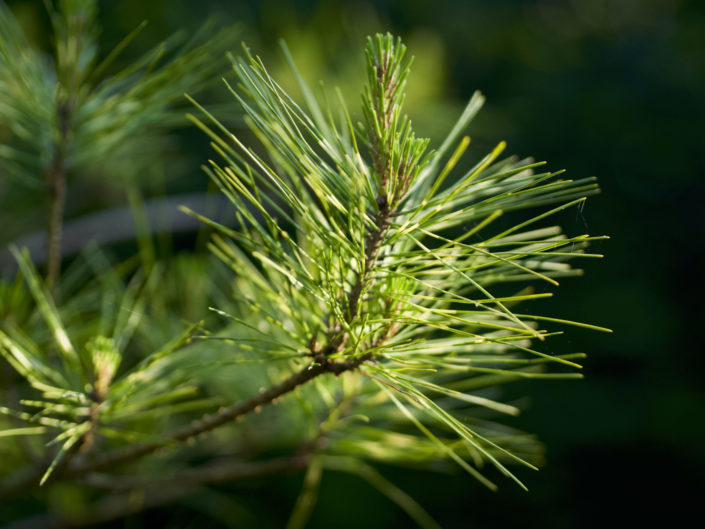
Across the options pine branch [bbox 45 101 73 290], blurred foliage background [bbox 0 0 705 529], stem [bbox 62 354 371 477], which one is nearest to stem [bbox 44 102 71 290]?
pine branch [bbox 45 101 73 290]

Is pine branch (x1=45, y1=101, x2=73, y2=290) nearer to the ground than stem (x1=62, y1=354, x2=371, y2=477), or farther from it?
farther from it

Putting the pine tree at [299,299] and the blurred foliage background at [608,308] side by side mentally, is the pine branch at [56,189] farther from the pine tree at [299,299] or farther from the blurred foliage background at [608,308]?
the blurred foliage background at [608,308]

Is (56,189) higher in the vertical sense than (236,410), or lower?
higher

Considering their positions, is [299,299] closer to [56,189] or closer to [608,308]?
[56,189]

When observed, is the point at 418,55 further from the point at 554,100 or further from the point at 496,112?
the point at 554,100

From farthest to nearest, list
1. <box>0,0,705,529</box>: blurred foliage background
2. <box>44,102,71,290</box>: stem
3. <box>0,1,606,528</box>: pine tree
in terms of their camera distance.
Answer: <box>0,0,705,529</box>: blurred foliage background < <box>44,102,71,290</box>: stem < <box>0,1,606,528</box>: pine tree

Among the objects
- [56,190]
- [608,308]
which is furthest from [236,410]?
[608,308]

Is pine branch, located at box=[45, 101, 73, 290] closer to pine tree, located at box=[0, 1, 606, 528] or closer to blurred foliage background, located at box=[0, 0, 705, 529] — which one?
pine tree, located at box=[0, 1, 606, 528]

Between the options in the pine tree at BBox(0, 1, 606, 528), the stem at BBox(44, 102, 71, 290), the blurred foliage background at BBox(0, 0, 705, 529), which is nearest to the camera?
the pine tree at BBox(0, 1, 606, 528)

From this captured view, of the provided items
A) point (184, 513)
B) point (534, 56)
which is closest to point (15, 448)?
point (184, 513)
